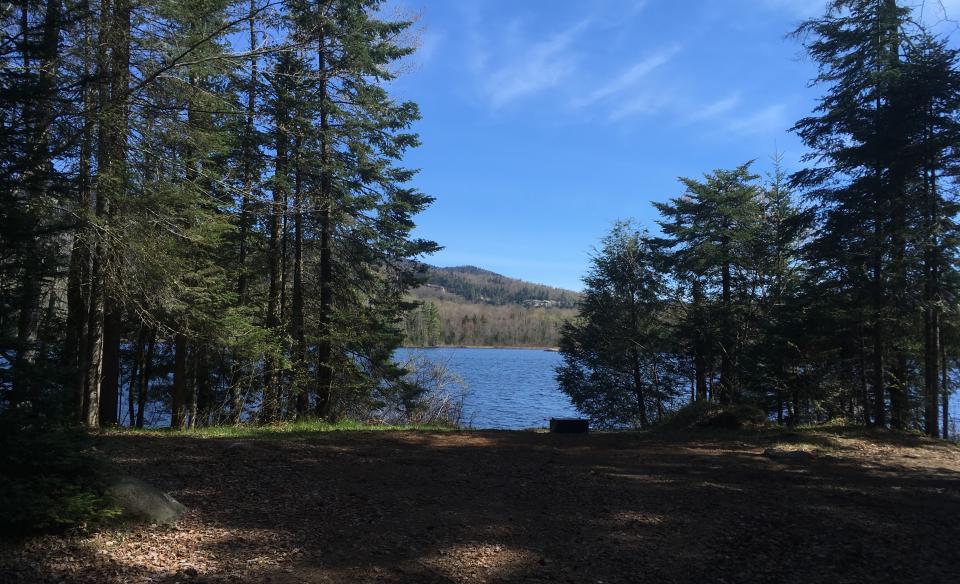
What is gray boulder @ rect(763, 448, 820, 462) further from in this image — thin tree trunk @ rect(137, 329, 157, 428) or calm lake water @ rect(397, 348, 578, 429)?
thin tree trunk @ rect(137, 329, 157, 428)

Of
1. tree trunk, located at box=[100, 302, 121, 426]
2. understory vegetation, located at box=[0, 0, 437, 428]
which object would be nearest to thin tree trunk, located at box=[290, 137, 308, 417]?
understory vegetation, located at box=[0, 0, 437, 428]

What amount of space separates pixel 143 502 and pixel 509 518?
3202 mm

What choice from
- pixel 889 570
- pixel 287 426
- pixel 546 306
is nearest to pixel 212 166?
pixel 287 426

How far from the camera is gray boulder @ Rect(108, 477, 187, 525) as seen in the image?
4.44 metres

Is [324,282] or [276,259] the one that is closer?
[324,282]

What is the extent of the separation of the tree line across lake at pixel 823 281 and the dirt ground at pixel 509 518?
4.22 meters

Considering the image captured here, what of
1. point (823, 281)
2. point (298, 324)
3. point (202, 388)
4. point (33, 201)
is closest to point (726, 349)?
point (823, 281)

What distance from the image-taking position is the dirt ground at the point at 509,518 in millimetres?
4074

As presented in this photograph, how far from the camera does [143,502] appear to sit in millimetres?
4566

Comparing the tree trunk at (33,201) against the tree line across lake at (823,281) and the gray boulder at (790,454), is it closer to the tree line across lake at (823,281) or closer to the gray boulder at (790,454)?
the gray boulder at (790,454)

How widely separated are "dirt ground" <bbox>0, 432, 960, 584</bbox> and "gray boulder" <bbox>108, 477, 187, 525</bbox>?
6.0 inches

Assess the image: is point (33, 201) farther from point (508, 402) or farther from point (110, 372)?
point (508, 402)

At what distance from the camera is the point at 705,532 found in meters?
5.21

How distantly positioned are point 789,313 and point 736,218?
15.4 ft
